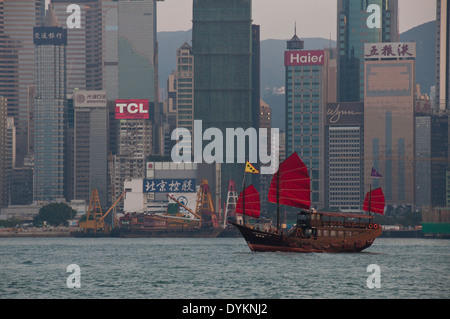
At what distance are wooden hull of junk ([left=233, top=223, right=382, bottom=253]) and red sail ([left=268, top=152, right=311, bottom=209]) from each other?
15.6 ft

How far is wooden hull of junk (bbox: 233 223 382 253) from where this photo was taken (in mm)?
127125

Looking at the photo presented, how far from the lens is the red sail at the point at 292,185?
129 m

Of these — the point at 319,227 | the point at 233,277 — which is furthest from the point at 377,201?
the point at 233,277

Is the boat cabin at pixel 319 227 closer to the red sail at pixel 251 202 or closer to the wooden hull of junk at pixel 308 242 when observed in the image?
the wooden hull of junk at pixel 308 242

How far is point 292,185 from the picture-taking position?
131 meters

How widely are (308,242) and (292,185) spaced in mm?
8481

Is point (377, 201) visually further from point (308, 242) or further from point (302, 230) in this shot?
point (308, 242)

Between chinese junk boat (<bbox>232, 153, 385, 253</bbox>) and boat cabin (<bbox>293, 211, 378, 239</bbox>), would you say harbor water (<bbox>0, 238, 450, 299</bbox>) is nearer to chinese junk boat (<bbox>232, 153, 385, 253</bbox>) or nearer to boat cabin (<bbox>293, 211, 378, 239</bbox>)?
chinese junk boat (<bbox>232, 153, 385, 253</bbox>)

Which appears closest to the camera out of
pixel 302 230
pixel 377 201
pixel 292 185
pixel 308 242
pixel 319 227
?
pixel 308 242

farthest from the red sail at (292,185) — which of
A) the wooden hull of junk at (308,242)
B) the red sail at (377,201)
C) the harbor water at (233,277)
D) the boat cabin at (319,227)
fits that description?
the red sail at (377,201)

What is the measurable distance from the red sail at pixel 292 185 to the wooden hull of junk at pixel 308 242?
4.76 metres

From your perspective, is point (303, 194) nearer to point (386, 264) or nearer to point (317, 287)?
point (386, 264)
